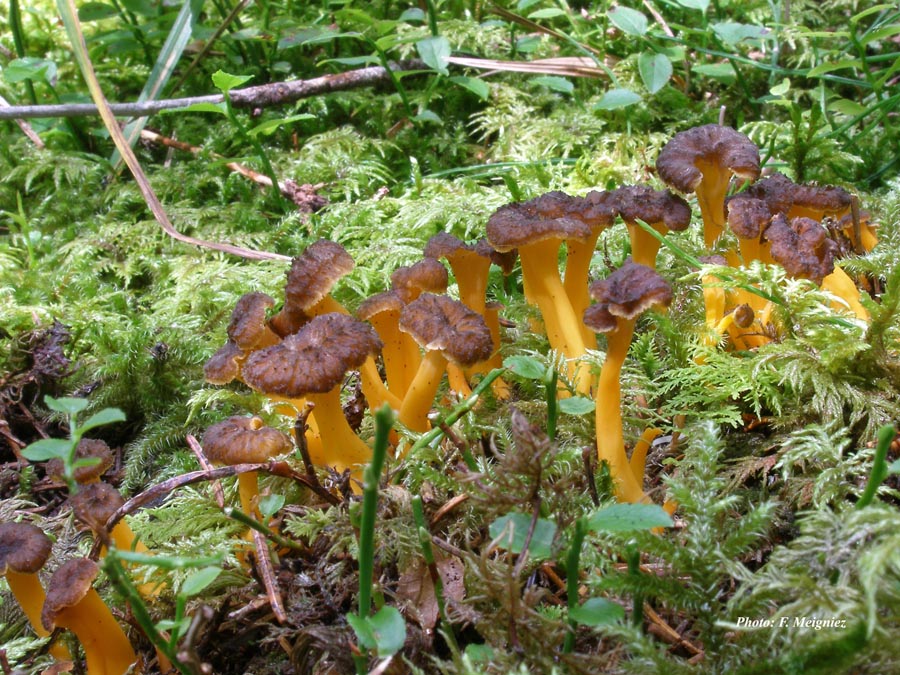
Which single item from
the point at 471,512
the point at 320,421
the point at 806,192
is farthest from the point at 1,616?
the point at 806,192

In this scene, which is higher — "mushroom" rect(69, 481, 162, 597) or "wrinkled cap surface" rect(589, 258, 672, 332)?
"wrinkled cap surface" rect(589, 258, 672, 332)

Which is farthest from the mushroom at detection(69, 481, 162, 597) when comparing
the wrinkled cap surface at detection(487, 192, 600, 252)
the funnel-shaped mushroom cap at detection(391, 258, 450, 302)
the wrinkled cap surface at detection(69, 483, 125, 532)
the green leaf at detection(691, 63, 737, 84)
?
the green leaf at detection(691, 63, 737, 84)

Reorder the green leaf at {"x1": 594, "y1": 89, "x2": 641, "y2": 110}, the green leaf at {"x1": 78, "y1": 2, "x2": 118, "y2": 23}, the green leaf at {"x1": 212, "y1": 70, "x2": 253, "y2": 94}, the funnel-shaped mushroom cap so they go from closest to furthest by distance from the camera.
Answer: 1. the funnel-shaped mushroom cap
2. the green leaf at {"x1": 212, "y1": 70, "x2": 253, "y2": 94}
3. the green leaf at {"x1": 594, "y1": 89, "x2": 641, "y2": 110}
4. the green leaf at {"x1": 78, "y1": 2, "x2": 118, "y2": 23}

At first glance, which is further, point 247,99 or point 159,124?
point 159,124

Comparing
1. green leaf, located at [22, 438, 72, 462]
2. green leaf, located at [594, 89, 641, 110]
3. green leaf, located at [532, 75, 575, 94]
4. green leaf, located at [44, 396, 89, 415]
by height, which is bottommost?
green leaf, located at [22, 438, 72, 462]

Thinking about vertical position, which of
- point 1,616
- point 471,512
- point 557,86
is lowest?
point 1,616

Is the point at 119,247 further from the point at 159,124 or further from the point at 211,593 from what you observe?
the point at 211,593

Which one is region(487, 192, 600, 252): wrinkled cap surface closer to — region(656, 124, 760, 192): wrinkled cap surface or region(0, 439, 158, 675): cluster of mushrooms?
region(656, 124, 760, 192): wrinkled cap surface
